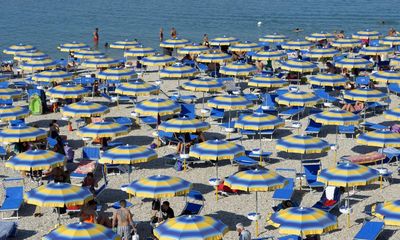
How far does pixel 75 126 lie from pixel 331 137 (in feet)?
→ 27.3

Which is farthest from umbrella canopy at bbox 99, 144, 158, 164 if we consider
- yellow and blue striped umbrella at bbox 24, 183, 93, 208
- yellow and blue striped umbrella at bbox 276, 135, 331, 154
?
yellow and blue striped umbrella at bbox 276, 135, 331, 154

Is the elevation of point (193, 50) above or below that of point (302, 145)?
above

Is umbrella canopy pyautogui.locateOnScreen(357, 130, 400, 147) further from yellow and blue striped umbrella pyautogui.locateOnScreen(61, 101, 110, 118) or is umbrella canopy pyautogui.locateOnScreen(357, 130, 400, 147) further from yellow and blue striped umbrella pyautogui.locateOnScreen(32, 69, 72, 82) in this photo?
yellow and blue striped umbrella pyautogui.locateOnScreen(32, 69, 72, 82)

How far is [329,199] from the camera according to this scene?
16500mm

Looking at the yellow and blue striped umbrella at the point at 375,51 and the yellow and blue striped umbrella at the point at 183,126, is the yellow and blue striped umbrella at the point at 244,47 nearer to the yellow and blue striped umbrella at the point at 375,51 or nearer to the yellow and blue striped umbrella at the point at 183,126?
the yellow and blue striped umbrella at the point at 375,51

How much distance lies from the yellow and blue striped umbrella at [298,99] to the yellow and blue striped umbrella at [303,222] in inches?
379

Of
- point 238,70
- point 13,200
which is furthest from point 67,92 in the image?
point 13,200

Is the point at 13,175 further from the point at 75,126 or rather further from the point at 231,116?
the point at 231,116

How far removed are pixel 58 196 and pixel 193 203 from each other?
10.6 ft

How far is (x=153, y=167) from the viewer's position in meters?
20.1

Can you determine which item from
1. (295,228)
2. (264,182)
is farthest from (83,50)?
(295,228)

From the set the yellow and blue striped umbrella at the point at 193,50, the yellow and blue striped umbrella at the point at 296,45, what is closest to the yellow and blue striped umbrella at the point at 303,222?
the yellow and blue striped umbrella at the point at 193,50

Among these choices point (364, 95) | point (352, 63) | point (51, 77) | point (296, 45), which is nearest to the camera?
point (364, 95)

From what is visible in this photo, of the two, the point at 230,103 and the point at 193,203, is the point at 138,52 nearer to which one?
the point at 230,103
